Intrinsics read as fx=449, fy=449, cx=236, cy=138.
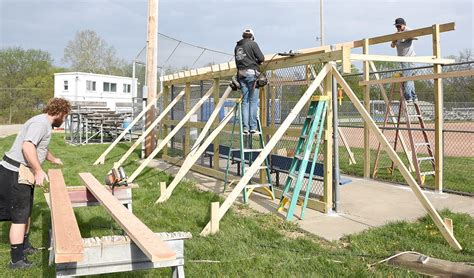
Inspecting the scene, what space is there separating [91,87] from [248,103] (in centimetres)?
2583

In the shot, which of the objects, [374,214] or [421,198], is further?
[374,214]

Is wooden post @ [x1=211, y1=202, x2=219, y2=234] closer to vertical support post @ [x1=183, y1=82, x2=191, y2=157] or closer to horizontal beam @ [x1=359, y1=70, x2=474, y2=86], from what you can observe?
horizontal beam @ [x1=359, y1=70, x2=474, y2=86]

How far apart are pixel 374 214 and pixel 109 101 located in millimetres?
28100

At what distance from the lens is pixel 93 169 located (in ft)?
35.8

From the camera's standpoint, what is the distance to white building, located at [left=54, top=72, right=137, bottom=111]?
30.1m

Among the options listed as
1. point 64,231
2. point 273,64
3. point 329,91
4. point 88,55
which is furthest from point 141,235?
point 88,55

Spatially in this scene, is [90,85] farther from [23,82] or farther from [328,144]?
[23,82]

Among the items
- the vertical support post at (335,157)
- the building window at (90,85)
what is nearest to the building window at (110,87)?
the building window at (90,85)

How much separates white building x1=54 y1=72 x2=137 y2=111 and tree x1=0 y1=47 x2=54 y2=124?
15.8 metres

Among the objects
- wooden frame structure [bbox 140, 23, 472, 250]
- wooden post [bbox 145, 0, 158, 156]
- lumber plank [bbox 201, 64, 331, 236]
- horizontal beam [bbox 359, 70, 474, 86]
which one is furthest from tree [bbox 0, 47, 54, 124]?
lumber plank [bbox 201, 64, 331, 236]

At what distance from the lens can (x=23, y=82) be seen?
55375 mm

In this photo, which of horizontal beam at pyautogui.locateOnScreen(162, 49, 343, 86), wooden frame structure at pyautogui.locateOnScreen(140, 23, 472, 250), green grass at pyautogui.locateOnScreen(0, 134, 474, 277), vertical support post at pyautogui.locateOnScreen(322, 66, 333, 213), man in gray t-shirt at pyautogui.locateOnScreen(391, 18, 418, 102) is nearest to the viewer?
green grass at pyautogui.locateOnScreen(0, 134, 474, 277)

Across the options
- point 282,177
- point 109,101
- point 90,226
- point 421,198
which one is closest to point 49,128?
point 90,226

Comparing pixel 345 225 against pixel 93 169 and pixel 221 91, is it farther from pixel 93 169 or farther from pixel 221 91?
pixel 93 169
